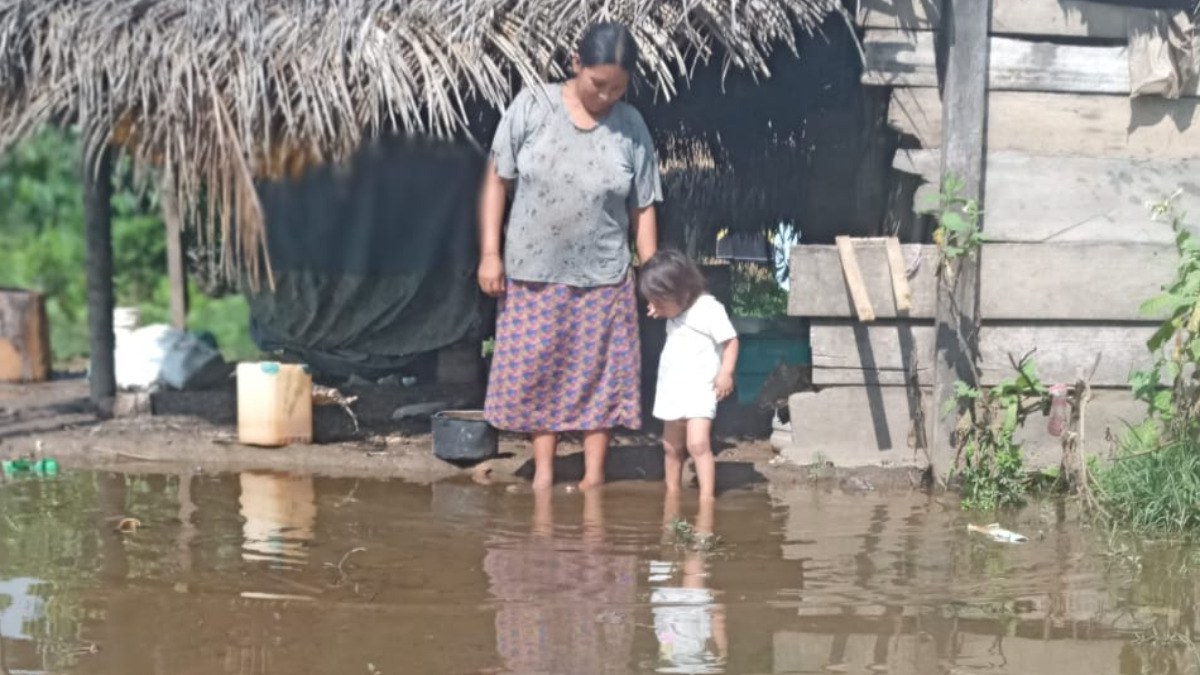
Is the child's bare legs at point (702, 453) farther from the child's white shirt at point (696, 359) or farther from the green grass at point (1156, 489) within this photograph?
the green grass at point (1156, 489)

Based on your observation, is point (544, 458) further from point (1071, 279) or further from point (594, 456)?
point (1071, 279)

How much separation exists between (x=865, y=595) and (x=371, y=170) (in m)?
4.00

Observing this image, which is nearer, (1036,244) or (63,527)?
(63,527)

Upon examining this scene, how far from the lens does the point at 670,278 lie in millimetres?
6164

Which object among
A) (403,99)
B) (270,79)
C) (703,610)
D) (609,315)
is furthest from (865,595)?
(270,79)

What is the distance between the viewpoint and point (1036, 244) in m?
6.45

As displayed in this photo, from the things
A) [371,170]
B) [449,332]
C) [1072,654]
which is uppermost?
[371,170]

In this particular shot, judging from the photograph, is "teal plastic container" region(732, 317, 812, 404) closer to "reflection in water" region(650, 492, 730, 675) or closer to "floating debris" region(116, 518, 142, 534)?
"reflection in water" region(650, 492, 730, 675)

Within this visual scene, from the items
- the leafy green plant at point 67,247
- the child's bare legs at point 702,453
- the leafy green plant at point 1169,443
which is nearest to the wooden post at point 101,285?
the child's bare legs at point 702,453

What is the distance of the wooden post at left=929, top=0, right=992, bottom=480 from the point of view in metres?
6.29

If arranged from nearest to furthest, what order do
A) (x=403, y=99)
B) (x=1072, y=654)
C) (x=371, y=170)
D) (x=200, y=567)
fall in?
(x=1072, y=654) → (x=200, y=567) → (x=403, y=99) → (x=371, y=170)

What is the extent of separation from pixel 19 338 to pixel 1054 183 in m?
6.30

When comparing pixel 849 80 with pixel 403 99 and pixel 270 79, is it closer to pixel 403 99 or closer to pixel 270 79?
pixel 403 99

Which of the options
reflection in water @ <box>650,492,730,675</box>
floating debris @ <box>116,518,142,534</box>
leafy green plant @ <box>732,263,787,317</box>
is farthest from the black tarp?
reflection in water @ <box>650,492,730,675</box>
